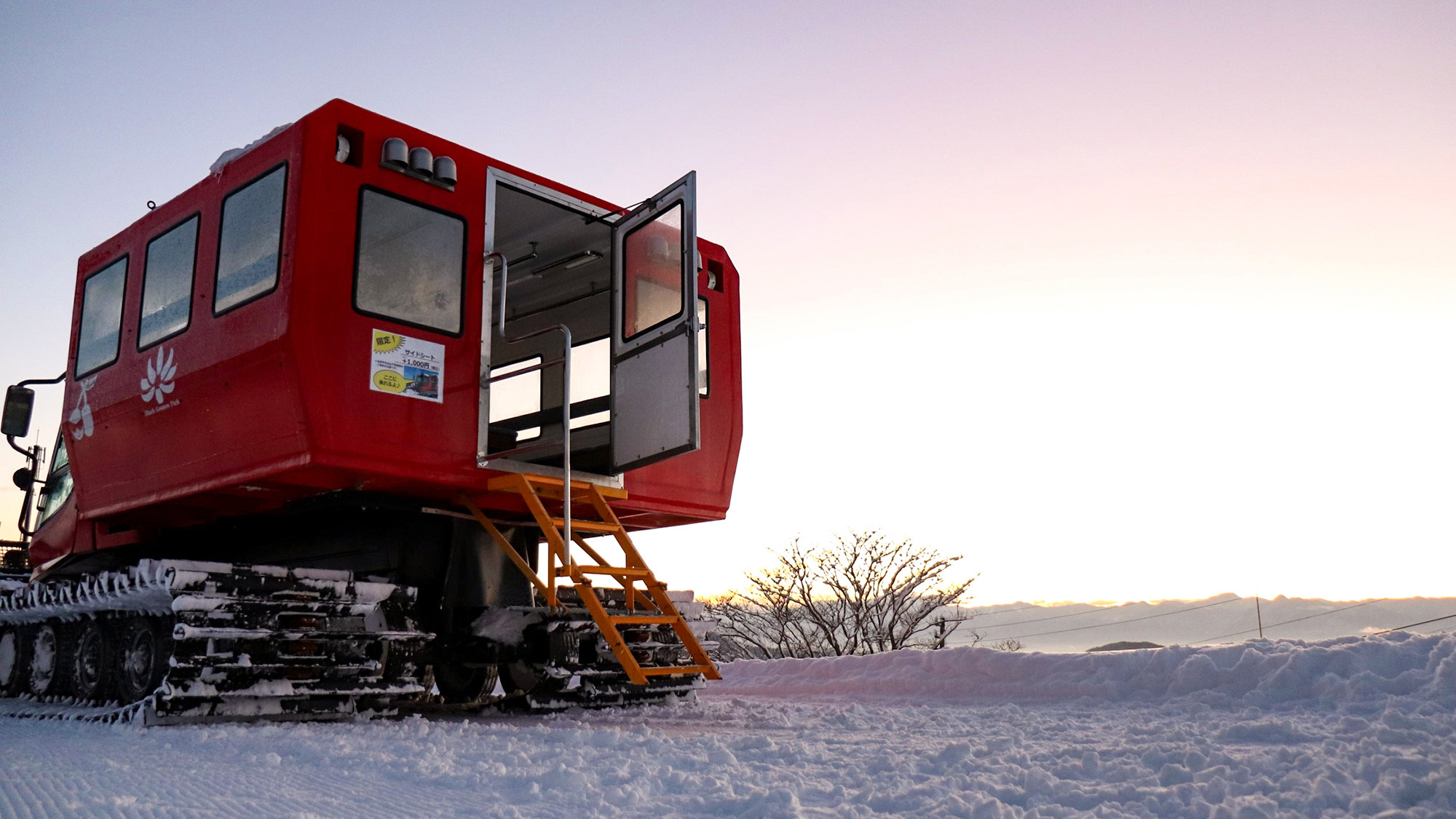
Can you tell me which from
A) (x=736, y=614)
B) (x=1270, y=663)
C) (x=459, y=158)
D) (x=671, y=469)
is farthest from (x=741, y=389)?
(x=736, y=614)

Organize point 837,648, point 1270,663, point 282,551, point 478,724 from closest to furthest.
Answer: point 1270,663 < point 478,724 < point 282,551 < point 837,648

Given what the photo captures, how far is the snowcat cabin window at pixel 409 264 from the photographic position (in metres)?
5.88

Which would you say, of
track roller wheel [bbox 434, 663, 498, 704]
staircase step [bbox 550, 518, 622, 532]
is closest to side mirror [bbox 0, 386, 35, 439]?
track roller wheel [bbox 434, 663, 498, 704]

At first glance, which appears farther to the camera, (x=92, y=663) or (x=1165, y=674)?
(x=92, y=663)

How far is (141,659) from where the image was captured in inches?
235

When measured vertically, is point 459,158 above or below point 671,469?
above

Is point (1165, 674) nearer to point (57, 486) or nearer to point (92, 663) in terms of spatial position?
point (92, 663)

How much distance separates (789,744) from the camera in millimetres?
4156

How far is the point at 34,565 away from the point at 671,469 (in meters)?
6.12

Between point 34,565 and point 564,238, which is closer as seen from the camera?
point 564,238

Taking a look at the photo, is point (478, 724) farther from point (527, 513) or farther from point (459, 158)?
point (459, 158)

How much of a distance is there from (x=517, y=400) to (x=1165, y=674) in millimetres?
5575

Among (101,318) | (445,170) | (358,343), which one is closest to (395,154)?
(445,170)

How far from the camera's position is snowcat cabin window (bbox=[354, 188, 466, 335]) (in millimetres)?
5875
